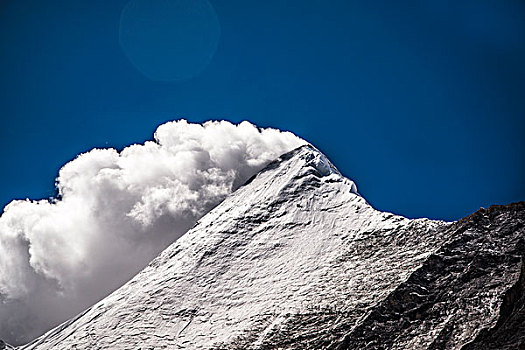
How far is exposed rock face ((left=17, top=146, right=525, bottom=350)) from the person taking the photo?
54.7m

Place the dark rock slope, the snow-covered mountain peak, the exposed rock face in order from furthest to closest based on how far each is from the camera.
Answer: the snow-covered mountain peak
the exposed rock face
the dark rock slope

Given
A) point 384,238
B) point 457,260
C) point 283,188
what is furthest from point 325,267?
point 283,188

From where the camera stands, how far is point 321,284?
71.5 meters

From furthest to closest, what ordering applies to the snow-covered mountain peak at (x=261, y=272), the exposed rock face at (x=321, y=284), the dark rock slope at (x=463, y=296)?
the snow-covered mountain peak at (x=261, y=272), the exposed rock face at (x=321, y=284), the dark rock slope at (x=463, y=296)

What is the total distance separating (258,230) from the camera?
97.4 metres

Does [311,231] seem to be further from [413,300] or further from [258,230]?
[413,300]

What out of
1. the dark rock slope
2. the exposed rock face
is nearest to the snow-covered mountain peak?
the exposed rock face

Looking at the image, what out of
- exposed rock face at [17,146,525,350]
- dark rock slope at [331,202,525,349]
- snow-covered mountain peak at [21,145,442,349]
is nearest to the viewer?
dark rock slope at [331,202,525,349]

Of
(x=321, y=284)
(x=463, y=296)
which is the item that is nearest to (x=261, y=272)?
(x=321, y=284)

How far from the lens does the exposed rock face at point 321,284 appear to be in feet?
179

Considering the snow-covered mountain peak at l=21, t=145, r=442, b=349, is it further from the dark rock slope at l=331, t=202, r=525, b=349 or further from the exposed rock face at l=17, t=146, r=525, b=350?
the dark rock slope at l=331, t=202, r=525, b=349

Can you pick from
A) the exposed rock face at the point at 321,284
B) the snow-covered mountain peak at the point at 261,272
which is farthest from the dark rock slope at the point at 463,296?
the snow-covered mountain peak at the point at 261,272

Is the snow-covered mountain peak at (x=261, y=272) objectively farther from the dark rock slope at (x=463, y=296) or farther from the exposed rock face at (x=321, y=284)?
the dark rock slope at (x=463, y=296)

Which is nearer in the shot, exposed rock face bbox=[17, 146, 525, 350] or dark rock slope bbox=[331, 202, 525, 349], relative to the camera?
dark rock slope bbox=[331, 202, 525, 349]
